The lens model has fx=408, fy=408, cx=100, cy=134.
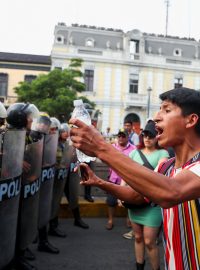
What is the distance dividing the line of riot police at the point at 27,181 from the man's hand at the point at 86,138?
5.16ft

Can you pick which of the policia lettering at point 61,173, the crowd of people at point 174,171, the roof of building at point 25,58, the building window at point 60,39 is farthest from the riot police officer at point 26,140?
the building window at point 60,39

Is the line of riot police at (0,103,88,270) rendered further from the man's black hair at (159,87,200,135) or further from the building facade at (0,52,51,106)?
the building facade at (0,52,51,106)

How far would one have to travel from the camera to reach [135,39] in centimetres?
4209

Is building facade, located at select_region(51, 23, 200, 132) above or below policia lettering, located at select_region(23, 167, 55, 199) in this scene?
above

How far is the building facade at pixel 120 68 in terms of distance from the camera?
39.4 meters

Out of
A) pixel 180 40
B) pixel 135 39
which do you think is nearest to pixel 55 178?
pixel 135 39

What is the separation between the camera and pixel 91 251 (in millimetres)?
5023

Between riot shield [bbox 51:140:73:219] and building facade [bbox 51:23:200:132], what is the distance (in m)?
33.0

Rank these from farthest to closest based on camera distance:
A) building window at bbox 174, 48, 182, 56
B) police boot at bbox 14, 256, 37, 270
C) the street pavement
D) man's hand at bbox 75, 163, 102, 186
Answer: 1. building window at bbox 174, 48, 182, 56
2. the street pavement
3. police boot at bbox 14, 256, 37, 270
4. man's hand at bbox 75, 163, 102, 186

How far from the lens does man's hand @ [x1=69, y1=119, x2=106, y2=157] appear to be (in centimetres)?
151

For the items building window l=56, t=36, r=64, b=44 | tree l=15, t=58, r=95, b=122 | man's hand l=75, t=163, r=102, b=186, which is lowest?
man's hand l=75, t=163, r=102, b=186

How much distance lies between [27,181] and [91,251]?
64.9 inches

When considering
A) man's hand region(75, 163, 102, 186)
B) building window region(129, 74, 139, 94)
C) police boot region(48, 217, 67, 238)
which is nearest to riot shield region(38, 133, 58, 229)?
police boot region(48, 217, 67, 238)

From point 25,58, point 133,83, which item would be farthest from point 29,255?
point 133,83
